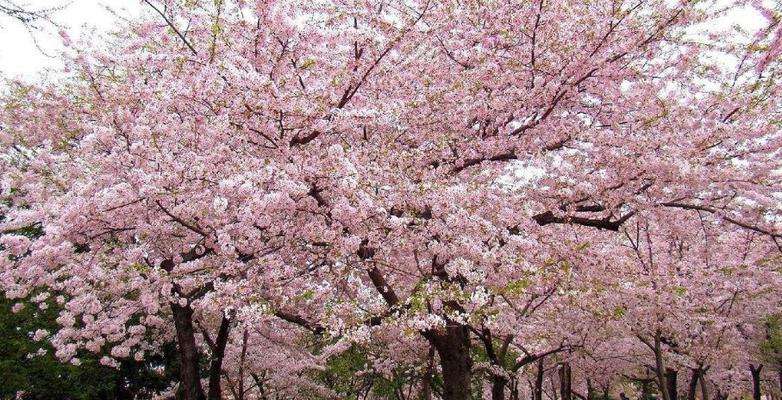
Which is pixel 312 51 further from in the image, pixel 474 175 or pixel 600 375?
pixel 600 375

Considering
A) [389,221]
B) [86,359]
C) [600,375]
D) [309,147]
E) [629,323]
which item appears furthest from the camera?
[600,375]

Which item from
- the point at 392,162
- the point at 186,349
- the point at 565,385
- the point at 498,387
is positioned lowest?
the point at 498,387

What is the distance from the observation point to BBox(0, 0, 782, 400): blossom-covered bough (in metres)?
7.94

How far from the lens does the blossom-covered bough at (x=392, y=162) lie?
313 inches

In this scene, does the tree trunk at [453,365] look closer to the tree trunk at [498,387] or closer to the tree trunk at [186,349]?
the tree trunk at [498,387]

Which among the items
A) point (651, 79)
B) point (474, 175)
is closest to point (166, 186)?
point (474, 175)

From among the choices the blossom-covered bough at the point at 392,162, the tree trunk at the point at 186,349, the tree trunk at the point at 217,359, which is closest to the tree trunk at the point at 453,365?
the blossom-covered bough at the point at 392,162

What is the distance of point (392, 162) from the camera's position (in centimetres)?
906

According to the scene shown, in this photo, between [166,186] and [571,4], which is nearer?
[166,186]

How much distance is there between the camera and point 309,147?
8641 mm

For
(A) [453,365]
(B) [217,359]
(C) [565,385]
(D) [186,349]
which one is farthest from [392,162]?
(C) [565,385]

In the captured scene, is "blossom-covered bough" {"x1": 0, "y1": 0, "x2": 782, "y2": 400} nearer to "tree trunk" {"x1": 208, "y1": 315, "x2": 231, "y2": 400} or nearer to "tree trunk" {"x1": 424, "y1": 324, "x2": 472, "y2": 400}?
"tree trunk" {"x1": 424, "y1": 324, "x2": 472, "y2": 400}

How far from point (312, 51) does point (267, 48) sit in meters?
0.79

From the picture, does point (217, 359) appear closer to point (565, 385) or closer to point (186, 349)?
point (186, 349)
